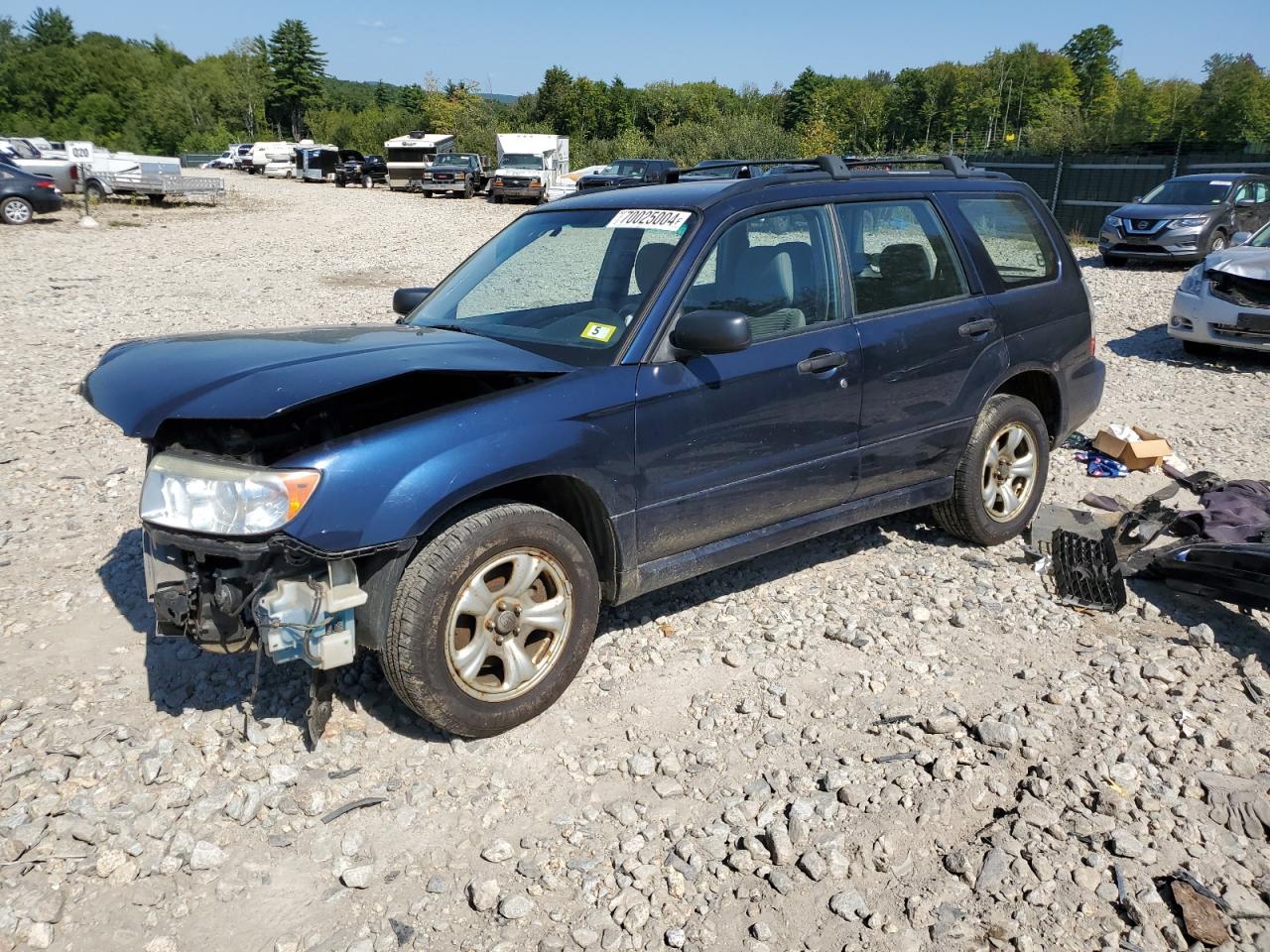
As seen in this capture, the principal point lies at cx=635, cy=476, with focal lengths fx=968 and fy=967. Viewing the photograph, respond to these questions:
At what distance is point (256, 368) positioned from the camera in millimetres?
3264

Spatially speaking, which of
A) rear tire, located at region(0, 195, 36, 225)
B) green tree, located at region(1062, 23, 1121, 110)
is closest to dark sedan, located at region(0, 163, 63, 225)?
rear tire, located at region(0, 195, 36, 225)

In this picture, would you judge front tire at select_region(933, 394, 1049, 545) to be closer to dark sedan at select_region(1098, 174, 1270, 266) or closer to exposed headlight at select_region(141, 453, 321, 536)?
exposed headlight at select_region(141, 453, 321, 536)

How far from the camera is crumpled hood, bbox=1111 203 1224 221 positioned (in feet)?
56.1

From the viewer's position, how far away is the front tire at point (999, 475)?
5.06 metres

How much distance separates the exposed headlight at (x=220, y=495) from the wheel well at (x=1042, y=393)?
152 inches

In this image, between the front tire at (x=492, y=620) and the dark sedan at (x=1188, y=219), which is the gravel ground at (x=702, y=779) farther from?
the dark sedan at (x=1188, y=219)

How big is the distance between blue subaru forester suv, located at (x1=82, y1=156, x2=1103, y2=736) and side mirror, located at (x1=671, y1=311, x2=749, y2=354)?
0.01 meters

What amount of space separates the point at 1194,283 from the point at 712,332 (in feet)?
29.4

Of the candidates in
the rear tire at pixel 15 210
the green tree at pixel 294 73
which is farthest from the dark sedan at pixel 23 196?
the green tree at pixel 294 73

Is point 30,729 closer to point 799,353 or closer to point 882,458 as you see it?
point 799,353

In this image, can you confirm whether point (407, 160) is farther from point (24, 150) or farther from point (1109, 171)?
point (1109, 171)

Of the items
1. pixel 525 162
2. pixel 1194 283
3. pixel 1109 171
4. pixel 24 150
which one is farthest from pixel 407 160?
pixel 1194 283

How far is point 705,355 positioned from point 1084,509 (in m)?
3.30

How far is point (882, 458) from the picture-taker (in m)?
4.63
